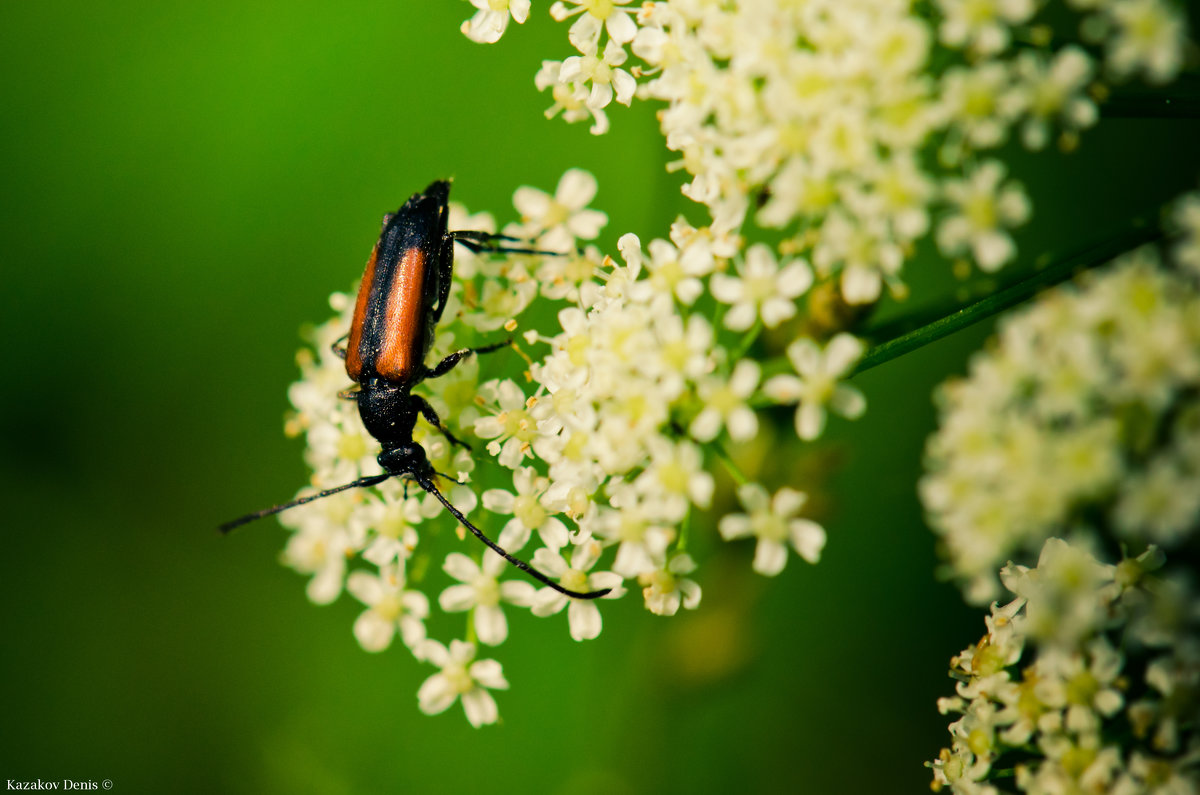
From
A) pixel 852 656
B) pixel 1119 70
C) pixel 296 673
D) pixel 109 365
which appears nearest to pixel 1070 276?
pixel 1119 70

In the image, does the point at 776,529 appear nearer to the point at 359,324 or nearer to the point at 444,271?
the point at 444,271

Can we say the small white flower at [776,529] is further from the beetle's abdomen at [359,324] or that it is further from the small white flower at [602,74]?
the beetle's abdomen at [359,324]

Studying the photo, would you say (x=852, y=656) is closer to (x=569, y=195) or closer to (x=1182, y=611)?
(x=1182, y=611)

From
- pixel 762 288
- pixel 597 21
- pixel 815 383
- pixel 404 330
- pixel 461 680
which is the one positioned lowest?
pixel 461 680

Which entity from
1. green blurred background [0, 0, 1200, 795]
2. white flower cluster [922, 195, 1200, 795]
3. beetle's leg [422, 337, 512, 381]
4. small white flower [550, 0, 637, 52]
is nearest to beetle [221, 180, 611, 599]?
beetle's leg [422, 337, 512, 381]

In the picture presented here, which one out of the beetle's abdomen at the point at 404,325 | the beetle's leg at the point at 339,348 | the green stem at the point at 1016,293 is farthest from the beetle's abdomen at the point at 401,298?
the green stem at the point at 1016,293

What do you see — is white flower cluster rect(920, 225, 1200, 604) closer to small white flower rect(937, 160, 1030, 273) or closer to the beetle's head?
small white flower rect(937, 160, 1030, 273)

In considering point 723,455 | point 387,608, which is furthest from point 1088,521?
point 387,608
